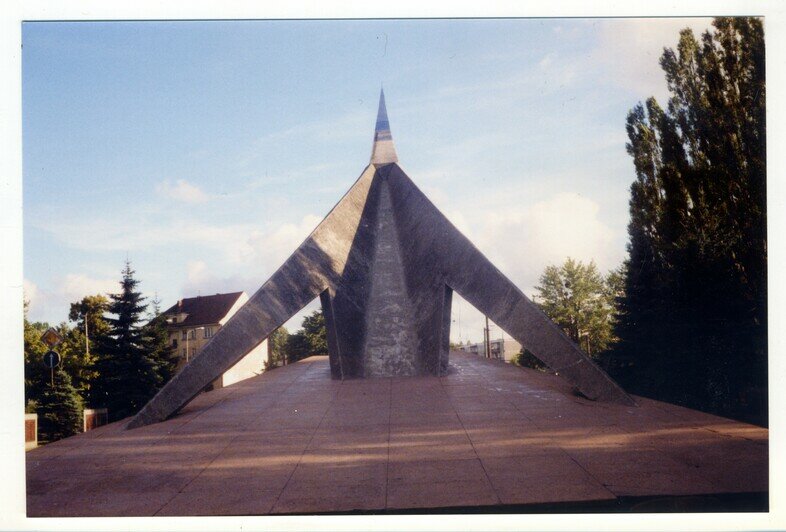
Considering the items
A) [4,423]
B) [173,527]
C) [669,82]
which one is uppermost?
[669,82]

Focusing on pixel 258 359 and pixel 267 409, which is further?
pixel 258 359

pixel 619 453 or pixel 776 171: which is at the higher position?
pixel 776 171

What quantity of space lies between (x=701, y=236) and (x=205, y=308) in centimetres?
3469

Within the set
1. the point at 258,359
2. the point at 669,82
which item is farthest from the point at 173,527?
the point at 258,359

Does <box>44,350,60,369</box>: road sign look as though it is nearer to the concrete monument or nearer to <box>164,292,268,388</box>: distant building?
the concrete monument

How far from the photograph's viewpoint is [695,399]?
54.9ft

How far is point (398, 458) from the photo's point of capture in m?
6.16

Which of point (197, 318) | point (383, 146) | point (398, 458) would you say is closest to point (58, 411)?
point (197, 318)

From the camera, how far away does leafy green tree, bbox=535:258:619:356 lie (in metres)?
35.3

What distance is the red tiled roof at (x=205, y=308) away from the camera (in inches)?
1531

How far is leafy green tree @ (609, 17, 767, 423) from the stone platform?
281 inches

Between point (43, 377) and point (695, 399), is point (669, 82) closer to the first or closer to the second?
point (695, 399)

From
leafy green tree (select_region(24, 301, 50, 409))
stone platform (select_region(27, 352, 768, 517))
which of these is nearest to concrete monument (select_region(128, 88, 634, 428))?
stone platform (select_region(27, 352, 768, 517))

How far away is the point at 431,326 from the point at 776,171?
8.10m
